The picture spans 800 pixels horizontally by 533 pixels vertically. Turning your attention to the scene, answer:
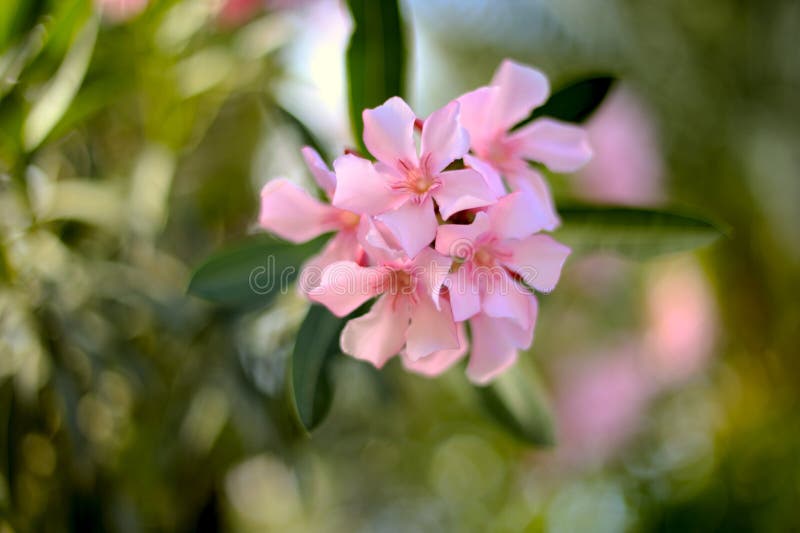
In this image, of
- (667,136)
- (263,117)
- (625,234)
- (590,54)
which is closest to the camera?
(625,234)

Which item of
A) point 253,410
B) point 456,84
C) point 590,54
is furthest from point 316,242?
point 590,54

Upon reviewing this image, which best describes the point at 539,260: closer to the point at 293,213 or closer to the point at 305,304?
the point at 293,213

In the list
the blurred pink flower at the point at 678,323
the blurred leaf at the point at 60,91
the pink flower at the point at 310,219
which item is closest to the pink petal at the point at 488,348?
the pink flower at the point at 310,219

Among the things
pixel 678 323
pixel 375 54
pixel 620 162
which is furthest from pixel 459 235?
pixel 678 323

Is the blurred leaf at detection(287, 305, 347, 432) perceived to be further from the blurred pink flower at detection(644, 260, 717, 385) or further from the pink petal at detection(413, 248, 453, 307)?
the blurred pink flower at detection(644, 260, 717, 385)

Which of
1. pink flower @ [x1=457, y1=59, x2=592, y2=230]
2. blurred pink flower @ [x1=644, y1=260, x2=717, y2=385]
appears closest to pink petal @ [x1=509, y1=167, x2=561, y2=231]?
pink flower @ [x1=457, y1=59, x2=592, y2=230]

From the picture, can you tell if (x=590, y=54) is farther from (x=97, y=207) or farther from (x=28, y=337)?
(x=28, y=337)

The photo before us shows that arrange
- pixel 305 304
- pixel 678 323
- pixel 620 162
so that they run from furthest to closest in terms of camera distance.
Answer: pixel 678 323, pixel 620 162, pixel 305 304
